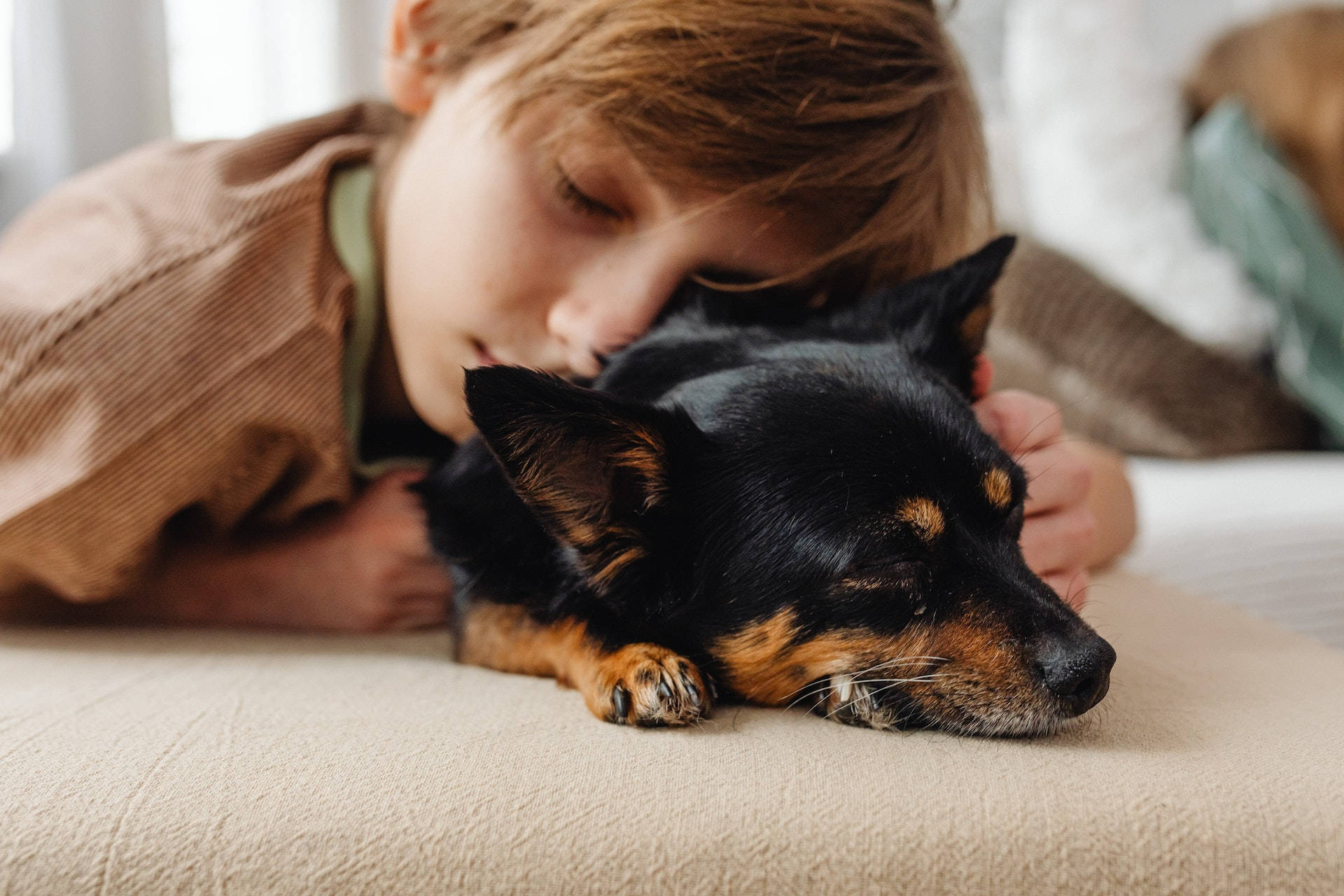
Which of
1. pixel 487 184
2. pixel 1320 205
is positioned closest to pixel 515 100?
pixel 487 184

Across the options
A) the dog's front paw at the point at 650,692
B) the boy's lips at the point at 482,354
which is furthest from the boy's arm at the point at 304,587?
the dog's front paw at the point at 650,692

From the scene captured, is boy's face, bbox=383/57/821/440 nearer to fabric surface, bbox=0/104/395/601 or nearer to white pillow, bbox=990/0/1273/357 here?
fabric surface, bbox=0/104/395/601

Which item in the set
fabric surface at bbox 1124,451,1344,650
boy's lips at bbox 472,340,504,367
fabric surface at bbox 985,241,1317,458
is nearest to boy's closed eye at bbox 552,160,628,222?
boy's lips at bbox 472,340,504,367

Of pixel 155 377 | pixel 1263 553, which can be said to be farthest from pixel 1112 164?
pixel 155 377

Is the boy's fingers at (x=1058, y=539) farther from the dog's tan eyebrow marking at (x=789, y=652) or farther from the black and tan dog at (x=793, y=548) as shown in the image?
the dog's tan eyebrow marking at (x=789, y=652)

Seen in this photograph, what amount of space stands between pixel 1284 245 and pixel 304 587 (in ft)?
8.63

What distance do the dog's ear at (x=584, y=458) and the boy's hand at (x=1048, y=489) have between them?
18.6 inches

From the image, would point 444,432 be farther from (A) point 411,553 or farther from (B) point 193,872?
(B) point 193,872

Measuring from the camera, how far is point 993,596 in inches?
37.2

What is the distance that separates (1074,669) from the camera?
89cm

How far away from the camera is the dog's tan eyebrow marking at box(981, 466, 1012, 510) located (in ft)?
3.32

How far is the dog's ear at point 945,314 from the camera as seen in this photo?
124 centimetres

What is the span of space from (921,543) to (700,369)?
34cm

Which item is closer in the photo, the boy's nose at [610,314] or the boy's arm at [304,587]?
the boy's nose at [610,314]
